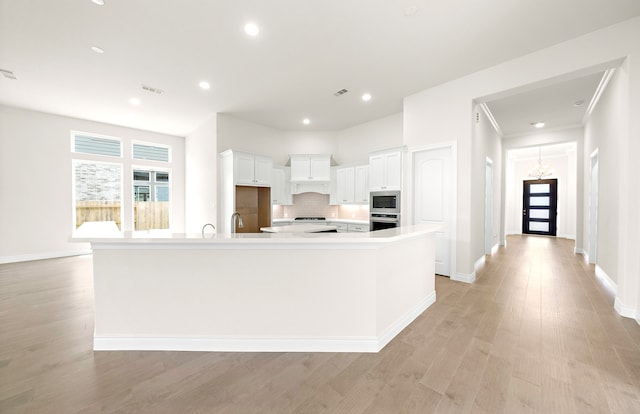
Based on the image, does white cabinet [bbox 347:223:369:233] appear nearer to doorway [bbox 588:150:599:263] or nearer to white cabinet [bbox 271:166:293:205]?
white cabinet [bbox 271:166:293:205]

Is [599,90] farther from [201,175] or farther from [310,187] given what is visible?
[201,175]

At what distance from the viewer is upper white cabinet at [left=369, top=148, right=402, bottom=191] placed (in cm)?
484

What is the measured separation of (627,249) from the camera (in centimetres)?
278

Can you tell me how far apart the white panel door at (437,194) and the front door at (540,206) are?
342 inches

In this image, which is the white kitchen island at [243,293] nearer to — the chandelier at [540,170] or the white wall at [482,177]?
the white wall at [482,177]

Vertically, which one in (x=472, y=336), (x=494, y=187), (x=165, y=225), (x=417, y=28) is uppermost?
(x=417, y=28)

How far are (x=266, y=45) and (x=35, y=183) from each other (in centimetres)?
632

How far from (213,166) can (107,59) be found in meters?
2.65

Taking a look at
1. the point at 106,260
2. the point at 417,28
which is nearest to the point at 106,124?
the point at 106,260

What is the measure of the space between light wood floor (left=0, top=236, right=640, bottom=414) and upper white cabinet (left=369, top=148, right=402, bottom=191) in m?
2.56

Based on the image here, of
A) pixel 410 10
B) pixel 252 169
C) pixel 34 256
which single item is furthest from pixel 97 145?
pixel 410 10

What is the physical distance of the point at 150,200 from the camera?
23.9 feet

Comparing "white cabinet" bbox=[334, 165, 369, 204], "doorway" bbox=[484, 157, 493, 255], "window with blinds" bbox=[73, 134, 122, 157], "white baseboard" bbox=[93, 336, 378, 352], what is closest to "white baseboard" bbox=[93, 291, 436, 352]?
"white baseboard" bbox=[93, 336, 378, 352]

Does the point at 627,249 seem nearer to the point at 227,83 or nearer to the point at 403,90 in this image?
the point at 403,90
